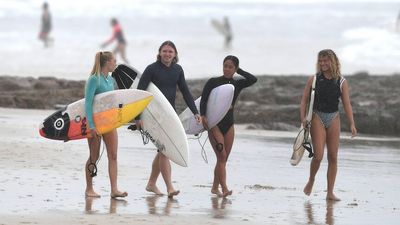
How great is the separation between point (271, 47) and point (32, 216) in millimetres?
39686

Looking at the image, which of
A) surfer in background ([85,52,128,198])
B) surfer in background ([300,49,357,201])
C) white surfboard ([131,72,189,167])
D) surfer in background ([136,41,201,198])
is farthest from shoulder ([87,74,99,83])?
surfer in background ([300,49,357,201])

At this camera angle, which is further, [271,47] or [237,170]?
[271,47]

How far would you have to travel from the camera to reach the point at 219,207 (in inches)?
388

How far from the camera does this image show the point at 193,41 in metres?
50.9

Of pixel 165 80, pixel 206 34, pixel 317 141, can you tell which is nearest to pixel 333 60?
pixel 317 141

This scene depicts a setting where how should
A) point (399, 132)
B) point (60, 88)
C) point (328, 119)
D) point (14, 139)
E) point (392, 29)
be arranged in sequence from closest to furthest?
point (328, 119)
point (14, 139)
point (399, 132)
point (60, 88)
point (392, 29)

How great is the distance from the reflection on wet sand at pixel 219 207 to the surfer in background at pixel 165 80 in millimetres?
409

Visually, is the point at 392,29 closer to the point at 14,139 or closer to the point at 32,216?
the point at 14,139

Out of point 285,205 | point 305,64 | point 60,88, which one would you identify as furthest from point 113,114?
point 305,64

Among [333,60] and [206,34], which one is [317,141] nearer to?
[333,60]

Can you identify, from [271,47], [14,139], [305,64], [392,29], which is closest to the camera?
[14,139]

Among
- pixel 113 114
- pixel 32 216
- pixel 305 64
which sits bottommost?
pixel 32 216

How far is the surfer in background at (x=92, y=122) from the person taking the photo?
1011 cm

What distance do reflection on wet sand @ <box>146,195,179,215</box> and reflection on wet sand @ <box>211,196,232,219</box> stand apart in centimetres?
33
